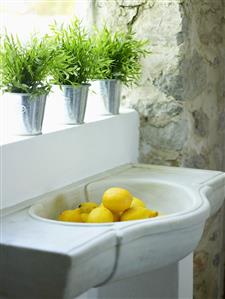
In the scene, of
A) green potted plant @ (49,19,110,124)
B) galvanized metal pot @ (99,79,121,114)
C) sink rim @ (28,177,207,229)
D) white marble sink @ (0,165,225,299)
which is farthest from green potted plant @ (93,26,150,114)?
white marble sink @ (0,165,225,299)

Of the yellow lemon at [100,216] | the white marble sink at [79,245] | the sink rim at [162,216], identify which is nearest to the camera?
the white marble sink at [79,245]

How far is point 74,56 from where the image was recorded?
1857 millimetres

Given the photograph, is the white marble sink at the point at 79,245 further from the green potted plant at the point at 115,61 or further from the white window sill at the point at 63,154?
the green potted plant at the point at 115,61

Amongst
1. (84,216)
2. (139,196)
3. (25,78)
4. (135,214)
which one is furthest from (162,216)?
(25,78)

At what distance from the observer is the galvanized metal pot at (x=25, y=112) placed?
1.64 m

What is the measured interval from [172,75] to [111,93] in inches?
9.0

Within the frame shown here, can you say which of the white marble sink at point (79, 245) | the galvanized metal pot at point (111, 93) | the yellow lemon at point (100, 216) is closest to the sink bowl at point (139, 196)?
the white marble sink at point (79, 245)

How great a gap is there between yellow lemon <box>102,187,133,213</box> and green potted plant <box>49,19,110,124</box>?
1.14ft

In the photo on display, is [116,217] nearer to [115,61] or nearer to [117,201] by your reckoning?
[117,201]

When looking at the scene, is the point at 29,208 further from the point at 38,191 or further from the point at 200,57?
the point at 200,57

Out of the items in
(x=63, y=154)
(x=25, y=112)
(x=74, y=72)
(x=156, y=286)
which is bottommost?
(x=156, y=286)

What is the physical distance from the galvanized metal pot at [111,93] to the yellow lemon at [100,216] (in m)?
0.55

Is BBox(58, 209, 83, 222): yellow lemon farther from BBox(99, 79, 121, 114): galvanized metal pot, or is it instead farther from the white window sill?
BBox(99, 79, 121, 114): galvanized metal pot

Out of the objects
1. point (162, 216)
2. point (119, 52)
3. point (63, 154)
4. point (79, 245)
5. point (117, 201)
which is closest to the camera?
point (79, 245)
